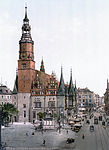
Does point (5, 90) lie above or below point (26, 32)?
below

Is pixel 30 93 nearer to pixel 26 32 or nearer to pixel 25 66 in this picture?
pixel 25 66

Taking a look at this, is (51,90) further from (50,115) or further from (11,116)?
(11,116)

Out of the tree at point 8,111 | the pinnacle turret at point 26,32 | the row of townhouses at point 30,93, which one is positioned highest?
the pinnacle turret at point 26,32

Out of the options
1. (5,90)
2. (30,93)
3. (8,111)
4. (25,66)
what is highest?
(25,66)

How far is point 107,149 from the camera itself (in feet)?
144

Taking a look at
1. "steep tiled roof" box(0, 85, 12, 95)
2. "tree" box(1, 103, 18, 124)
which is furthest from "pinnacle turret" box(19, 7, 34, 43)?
"steep tiled roof" box(0, 85, 12, 95)

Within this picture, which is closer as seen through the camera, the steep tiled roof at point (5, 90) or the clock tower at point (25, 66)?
the clock tower at point (25, 66)

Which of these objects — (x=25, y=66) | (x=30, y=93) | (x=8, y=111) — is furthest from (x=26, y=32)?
(x=8, y=111)

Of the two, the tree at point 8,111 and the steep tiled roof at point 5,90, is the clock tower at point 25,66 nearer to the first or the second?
the tree at point 8,111

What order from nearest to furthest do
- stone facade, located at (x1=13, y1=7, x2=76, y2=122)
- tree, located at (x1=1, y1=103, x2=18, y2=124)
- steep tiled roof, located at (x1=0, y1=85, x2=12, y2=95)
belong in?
1. tree, located at (x1=1, y1=103, x2=18, y2=124)
2. stone facade, located at (x1=13, y1=7, x2=76, y2=122)
3. steep tiled roof, located at (x1=0, y1=85, x2=12, y2=95)

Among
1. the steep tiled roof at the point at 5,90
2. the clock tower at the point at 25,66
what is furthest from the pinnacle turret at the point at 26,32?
the steep tiled roof at the point at 5,90

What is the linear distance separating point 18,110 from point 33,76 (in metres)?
14.0

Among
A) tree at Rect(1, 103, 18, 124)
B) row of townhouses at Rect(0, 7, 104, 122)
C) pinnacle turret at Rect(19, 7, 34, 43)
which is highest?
pinnacle turret at Rect(19, 7, 34, 43)

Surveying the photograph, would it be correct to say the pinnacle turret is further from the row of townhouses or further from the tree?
the tree
